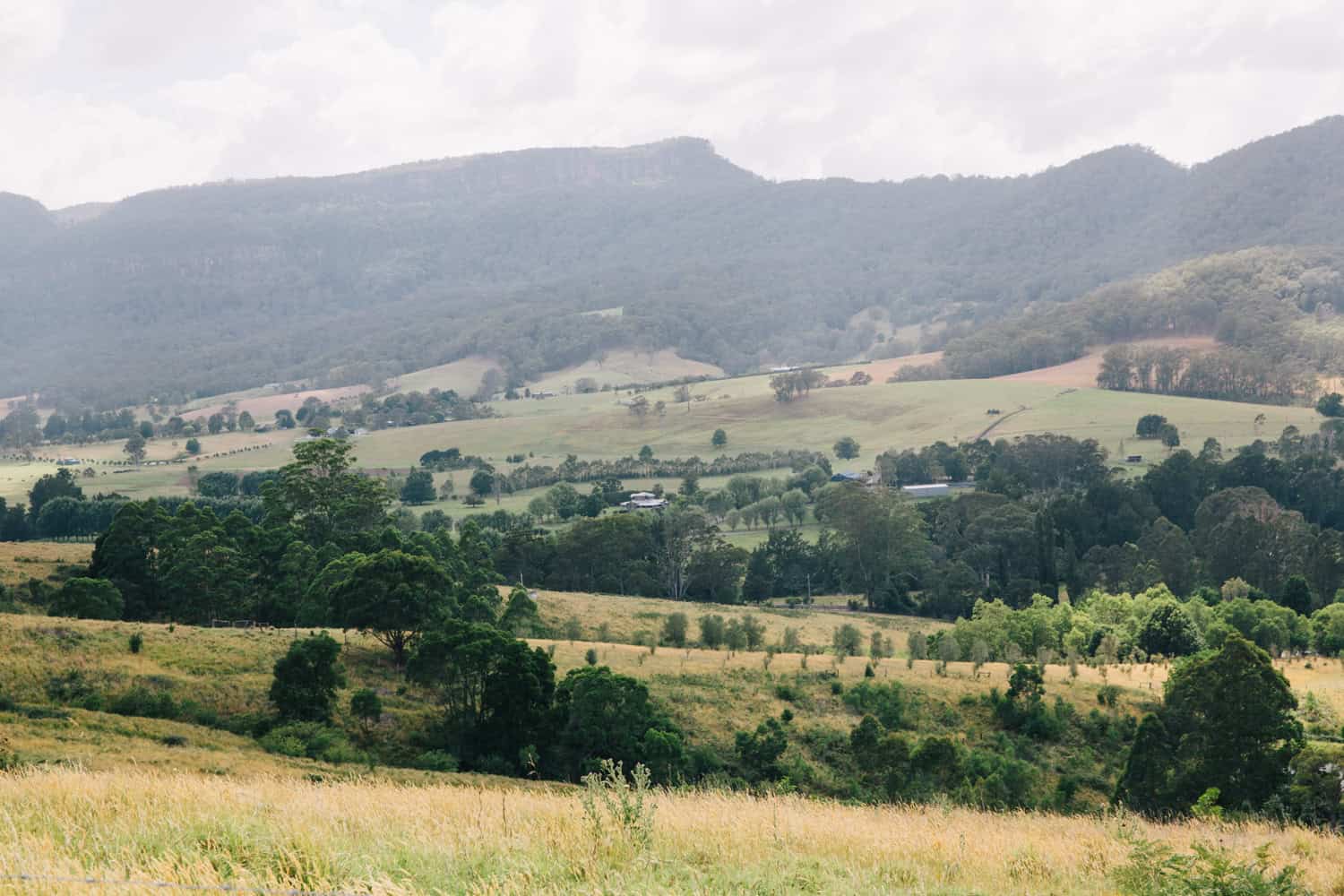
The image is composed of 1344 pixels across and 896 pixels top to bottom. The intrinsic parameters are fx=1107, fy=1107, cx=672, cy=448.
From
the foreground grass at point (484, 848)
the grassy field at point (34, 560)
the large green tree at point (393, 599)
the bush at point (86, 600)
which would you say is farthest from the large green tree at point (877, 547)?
the foreground grass at point (484, 848)

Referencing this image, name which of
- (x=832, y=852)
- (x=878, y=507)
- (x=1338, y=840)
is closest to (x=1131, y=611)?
(x=878, y=507)

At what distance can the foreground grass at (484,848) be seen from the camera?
27.8 feet

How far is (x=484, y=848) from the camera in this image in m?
9.50

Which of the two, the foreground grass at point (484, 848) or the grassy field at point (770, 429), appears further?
the grassy field at point (770, 429)

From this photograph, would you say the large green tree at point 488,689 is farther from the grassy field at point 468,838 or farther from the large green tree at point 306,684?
the grassy field at point 468,838

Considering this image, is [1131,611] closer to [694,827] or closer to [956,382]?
[694,827]

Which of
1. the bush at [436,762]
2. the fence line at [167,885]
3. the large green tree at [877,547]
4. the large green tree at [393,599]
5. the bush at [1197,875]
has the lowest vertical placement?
the large green tree at [877,547]

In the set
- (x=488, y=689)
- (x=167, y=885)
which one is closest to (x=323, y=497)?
(x=488, y=689)

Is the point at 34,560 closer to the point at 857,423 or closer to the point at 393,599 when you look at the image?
the point at 393,599

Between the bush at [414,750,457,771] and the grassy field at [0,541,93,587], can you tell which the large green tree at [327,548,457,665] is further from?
the grassy field at [0,541,93,587]

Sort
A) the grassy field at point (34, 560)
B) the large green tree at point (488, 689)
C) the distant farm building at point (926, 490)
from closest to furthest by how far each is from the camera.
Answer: the large green tree at point (488, 689) < the grassy field at point (34, 560) < the distant farm building at point (926, 490)

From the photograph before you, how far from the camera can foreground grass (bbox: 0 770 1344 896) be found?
8.46m

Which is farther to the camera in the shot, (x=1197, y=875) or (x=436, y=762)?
(x=436, y=762)

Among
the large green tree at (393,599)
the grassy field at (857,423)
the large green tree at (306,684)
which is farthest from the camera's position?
the grassy field at (857,423)
